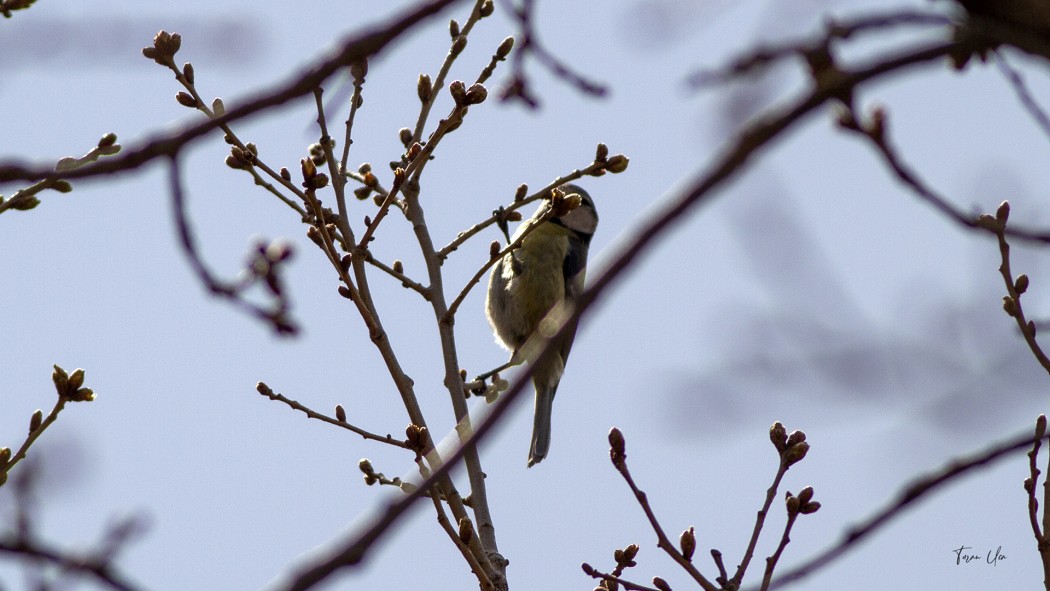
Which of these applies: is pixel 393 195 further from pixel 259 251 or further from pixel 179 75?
pixel 259 251

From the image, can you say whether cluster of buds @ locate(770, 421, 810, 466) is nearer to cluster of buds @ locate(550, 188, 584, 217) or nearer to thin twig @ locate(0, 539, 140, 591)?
cluster of buds @ locate(550, 188, 584, 217)

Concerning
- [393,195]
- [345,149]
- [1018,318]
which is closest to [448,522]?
[393,195]

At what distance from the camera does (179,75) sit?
11.5 feet

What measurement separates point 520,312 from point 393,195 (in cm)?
345

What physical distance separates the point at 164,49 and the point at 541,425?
11.3ft

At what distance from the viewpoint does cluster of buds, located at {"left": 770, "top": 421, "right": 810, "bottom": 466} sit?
303cm

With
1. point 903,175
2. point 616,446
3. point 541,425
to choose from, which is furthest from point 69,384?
point 541,425

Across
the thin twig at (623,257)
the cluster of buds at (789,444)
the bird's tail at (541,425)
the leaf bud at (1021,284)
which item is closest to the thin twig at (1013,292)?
the leaf bud at (1021,284)

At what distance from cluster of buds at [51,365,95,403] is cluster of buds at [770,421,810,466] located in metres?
1.85

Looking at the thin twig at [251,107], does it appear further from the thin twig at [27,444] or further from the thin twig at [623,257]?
the thin twig at [27,444]

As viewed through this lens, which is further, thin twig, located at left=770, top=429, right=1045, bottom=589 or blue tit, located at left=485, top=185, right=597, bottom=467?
blue tit, located at left=485, top=185, right=597, bottom=467

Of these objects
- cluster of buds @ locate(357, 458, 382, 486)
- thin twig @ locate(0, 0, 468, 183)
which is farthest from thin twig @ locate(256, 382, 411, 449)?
thin twig @ locate(0, 0, 468, 183)

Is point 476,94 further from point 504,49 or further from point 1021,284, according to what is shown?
point 1021,284

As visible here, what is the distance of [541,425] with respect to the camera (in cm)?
632
